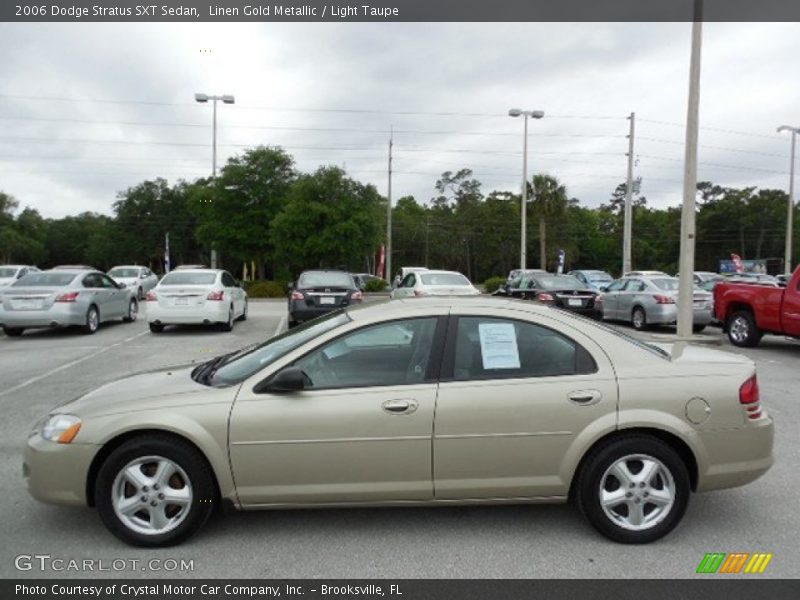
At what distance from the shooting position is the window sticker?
379 centimetres

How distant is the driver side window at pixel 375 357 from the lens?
375cm

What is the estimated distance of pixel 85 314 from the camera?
13539 millimetres

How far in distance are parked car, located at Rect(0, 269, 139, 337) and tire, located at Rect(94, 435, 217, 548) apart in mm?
10865

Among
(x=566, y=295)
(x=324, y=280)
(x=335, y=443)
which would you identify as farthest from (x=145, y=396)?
(x=566, y=295)

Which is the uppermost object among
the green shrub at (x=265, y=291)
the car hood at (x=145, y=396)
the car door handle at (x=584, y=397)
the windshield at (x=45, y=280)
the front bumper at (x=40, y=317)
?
the windshield at (x=45, y=280)

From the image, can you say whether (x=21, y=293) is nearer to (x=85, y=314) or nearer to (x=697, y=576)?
(x=85, y=314)

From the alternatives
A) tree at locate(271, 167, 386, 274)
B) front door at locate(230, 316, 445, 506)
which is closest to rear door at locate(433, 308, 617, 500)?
front door at locate(230, 316, 445, 506)

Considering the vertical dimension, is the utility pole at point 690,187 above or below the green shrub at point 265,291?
above

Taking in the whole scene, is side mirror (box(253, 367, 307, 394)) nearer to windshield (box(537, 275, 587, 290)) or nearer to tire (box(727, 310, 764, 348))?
tire (box(727, 310, 764, 348))

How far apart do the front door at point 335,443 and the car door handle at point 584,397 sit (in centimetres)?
82

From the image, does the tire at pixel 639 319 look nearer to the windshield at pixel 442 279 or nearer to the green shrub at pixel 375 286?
the windshield at pixel 442 279

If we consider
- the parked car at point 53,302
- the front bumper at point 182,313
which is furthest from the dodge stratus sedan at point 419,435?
the parked car at point 53,302

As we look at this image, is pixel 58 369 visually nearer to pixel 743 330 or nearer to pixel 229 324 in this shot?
pixel 229 324

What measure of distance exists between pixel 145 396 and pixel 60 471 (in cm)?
63
